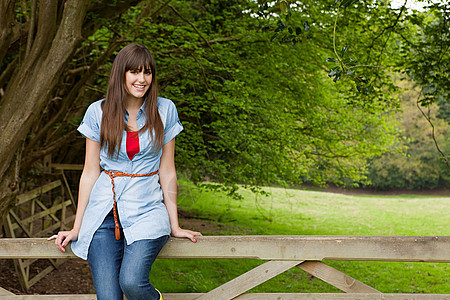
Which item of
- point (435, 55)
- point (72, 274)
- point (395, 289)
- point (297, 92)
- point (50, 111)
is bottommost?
point (72, 274)

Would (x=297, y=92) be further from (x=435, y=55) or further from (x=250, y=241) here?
(x=250, y=241)

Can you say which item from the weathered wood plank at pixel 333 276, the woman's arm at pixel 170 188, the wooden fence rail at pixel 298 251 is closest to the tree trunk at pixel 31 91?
the wooden fence rail at pixel 298 251

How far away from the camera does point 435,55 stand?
6199mm

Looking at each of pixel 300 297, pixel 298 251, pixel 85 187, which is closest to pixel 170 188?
pixel 85 187

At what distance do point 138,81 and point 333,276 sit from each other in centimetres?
141

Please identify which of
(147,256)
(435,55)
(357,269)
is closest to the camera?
(147,256)

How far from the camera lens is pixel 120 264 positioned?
2.28 m

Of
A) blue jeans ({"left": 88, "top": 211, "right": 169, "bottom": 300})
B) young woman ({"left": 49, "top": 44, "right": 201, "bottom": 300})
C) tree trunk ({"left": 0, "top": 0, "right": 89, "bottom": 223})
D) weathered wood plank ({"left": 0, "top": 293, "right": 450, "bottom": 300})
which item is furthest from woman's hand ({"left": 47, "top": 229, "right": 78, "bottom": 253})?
tree trunk ({"left": 0, "top": 0, "right": 89, "bottom": 223})

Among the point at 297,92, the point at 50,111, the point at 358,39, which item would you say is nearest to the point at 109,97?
the point at 358,39

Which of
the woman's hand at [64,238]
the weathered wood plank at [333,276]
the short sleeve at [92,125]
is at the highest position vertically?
the short sleeve at [92,125]

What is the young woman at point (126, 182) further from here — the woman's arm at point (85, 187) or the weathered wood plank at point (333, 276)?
the weathered wood plank at point (333, 276)

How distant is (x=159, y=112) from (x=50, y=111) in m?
7.76

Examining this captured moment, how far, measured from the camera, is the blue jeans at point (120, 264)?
2.16m

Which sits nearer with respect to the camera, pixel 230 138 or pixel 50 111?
pixel 230 138
